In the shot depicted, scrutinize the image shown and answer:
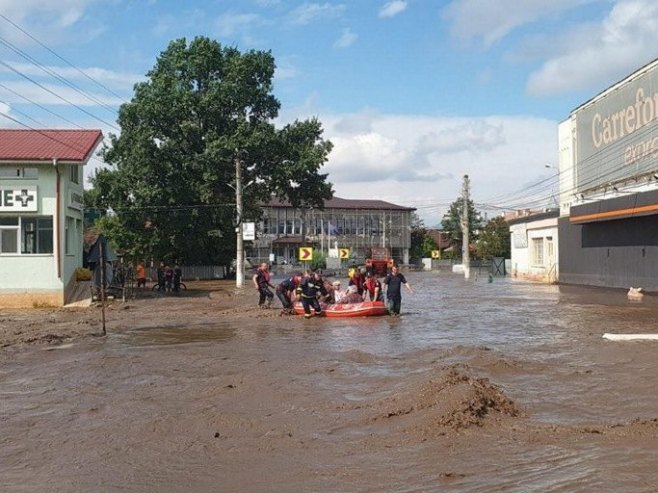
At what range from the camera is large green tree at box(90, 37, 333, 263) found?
47875 mm

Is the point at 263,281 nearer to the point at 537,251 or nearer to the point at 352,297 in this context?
the point at 352,297

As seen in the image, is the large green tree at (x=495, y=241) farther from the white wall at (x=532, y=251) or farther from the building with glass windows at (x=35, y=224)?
the building with glass windows at (x=35, y=224)

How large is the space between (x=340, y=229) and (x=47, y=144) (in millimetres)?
75126

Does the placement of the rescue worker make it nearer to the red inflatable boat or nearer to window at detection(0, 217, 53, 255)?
the red inflatable boat

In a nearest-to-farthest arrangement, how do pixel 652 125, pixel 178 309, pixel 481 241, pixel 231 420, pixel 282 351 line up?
pixel 231 420, pixel 282 351, pixel 178 309, pixel 652 125, pixel 481 241

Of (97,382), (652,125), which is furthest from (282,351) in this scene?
(652,125)

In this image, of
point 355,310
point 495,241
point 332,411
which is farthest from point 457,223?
point 332,411

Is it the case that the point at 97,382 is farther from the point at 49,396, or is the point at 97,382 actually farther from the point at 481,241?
the point at 481,241

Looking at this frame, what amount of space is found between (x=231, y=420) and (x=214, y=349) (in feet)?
22.7

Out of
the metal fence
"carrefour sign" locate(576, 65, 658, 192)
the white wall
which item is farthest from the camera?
the metal fence

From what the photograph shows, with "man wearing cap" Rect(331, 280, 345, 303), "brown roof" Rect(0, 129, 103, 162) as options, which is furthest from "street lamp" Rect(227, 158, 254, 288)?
"man wearing cap" Rect(331, 280, 345, 303)

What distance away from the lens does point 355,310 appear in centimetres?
2186

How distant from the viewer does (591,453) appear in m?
7.07

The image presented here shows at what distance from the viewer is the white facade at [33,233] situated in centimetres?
2697
